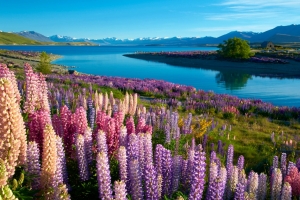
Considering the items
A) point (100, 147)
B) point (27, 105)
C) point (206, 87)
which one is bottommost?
point (206, 87)

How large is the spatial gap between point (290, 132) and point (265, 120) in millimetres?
2072

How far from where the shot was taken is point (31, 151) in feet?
11.8

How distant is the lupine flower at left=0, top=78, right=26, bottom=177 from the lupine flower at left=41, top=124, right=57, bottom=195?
29cm

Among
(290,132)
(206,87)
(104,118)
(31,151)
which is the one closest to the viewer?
(31,151)

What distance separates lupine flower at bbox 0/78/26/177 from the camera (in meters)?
3.21

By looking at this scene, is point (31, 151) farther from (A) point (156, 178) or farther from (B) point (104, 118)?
(B) point (104, 118)

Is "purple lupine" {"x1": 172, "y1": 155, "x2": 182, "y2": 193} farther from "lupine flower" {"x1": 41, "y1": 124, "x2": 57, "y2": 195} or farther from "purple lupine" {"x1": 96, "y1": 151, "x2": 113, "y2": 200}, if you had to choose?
"lupine flower" {"x1": 41, "y1": 124, "x2": 57, "y2": 195}

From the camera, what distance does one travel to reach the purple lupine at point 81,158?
415 centimetres

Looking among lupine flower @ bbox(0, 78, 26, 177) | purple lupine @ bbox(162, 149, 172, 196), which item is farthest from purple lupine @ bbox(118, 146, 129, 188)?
lupine flower @ bbox(0, 78, 26, 177)

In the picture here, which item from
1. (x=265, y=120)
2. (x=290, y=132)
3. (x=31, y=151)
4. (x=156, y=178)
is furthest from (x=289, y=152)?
(x=31, y=151)

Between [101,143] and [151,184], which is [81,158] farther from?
[151,184]

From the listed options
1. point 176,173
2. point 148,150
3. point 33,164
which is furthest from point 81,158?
point 176,173

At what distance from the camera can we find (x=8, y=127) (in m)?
3.27

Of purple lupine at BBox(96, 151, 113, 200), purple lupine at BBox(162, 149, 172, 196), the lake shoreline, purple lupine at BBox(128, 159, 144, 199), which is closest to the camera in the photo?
purple lupine at BBox(96, 151, 113, 200)
